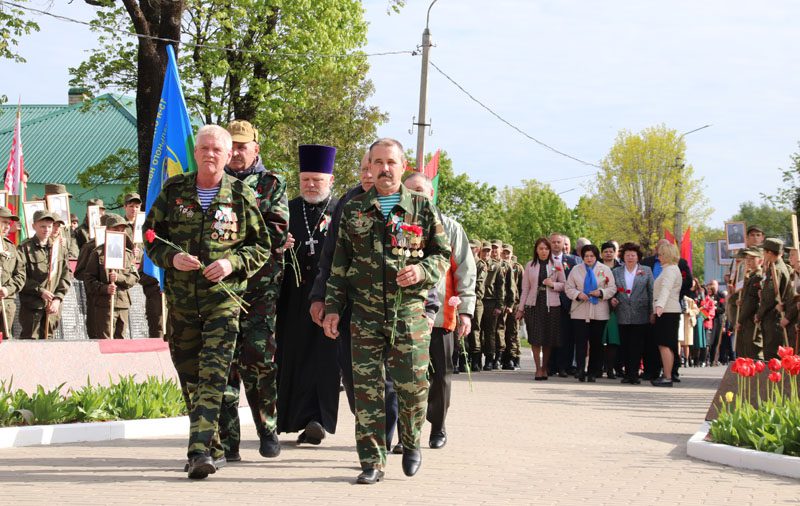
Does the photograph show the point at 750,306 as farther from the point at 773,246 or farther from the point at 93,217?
the point at 93,217

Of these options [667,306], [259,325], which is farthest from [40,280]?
[667,306]

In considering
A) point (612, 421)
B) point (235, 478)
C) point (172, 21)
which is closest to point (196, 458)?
point (235, 478)

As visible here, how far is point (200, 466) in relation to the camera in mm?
7668

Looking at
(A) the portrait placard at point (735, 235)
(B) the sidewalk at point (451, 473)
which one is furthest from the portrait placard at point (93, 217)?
(A) the portrait placard at point (735, 235)

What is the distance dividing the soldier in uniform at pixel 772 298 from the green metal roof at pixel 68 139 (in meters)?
60.2

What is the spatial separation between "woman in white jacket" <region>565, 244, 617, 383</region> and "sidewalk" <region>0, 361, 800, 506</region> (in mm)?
6638

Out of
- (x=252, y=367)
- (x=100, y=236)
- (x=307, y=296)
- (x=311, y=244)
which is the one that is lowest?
(x=252, y=367)

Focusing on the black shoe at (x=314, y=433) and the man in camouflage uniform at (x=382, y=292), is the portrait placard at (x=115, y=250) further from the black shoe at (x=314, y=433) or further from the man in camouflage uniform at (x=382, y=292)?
the man in camouflage uniform at (x=382, y=292)

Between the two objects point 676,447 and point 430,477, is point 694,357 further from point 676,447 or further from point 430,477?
point 430,477

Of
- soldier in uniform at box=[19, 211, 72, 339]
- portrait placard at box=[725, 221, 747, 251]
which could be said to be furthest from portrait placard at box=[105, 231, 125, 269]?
portrait placard at box=[725, 221, 747, 251]

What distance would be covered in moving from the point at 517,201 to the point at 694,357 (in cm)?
6950

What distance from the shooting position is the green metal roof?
7381 centimetres

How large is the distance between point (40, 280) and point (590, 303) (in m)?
8.20

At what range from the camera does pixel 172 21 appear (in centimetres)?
2511
